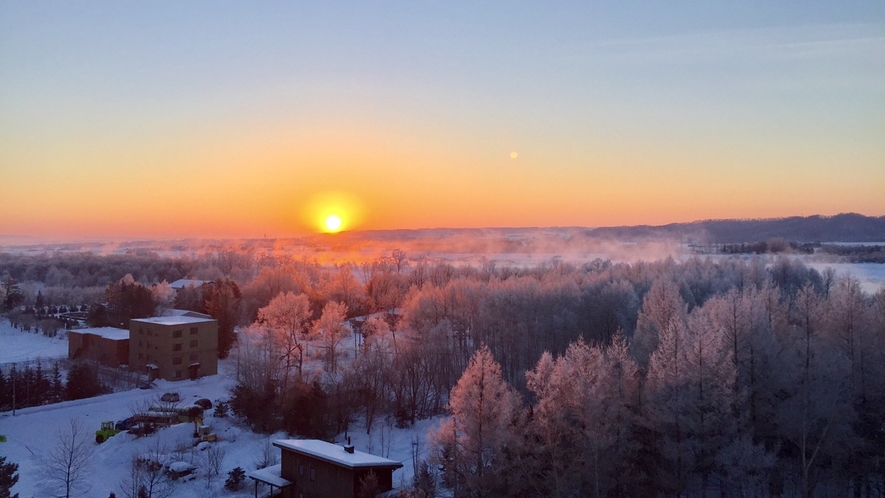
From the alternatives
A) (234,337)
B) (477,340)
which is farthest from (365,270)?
(477,340)

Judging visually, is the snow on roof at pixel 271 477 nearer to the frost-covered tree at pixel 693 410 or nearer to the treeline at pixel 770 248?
the frost-covered tree at pixel 693 410

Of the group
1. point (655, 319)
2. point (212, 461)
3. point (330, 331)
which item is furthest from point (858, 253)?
point (212, 461)

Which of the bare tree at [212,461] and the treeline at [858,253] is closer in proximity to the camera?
the bare tree at [212,461]

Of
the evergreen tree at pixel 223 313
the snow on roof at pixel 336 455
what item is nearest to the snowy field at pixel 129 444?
the snow on roof at pixel 336 455

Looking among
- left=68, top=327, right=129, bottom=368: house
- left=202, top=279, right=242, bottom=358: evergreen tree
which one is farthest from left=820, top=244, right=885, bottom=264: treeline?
left=68, top=327, right=129, bottom=368: house

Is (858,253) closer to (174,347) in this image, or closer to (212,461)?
(174,347)

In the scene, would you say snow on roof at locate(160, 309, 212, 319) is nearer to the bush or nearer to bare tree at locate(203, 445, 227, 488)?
bare tree at locate(203, 445, 227, 488)
